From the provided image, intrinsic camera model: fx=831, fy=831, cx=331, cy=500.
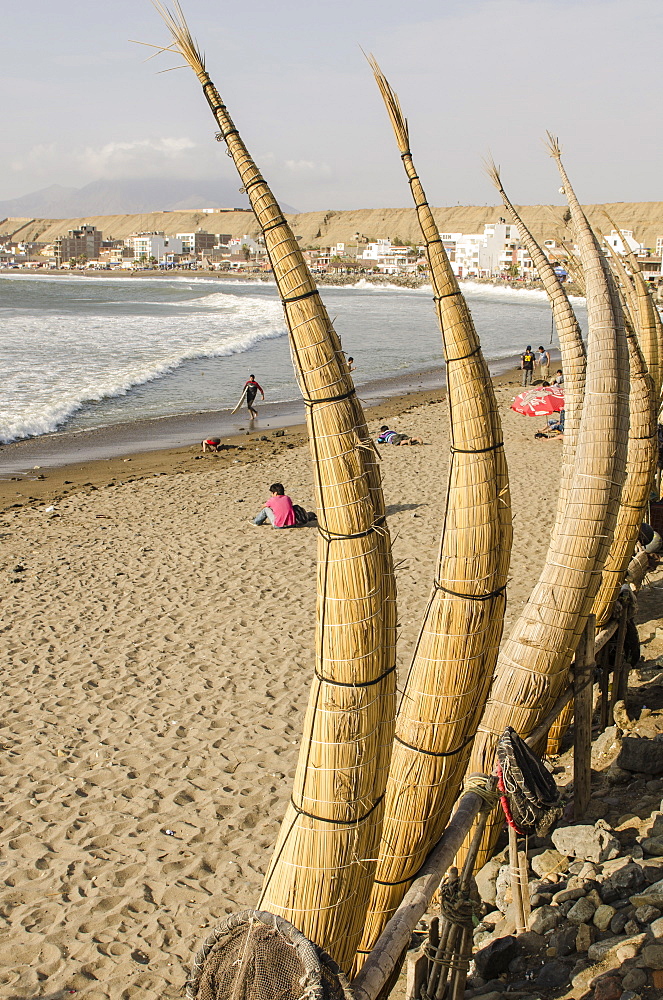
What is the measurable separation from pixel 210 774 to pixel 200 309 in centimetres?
5225

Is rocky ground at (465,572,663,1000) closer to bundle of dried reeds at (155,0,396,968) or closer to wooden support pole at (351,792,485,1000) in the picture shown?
wooden support pole at (351,792,485,1000)

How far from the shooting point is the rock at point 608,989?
2.94m

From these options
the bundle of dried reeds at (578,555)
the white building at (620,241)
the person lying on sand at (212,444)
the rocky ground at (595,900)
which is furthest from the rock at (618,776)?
the person lying on sand at (212,444)

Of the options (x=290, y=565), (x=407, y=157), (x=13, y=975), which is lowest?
(x=13, y=975)

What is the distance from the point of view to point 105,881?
4312 millimetres

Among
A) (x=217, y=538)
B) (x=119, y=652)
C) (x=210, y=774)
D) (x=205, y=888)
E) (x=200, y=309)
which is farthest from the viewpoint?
(x=200, y=309)

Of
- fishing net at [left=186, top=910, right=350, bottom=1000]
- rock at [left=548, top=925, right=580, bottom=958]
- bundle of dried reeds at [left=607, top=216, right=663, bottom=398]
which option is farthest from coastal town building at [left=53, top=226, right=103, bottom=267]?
fishing net at [left=186, top=910, right=350, bottom=1000]

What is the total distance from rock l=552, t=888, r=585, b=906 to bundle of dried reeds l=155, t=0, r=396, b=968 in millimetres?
1458

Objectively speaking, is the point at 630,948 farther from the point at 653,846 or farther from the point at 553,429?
the point at 553,429

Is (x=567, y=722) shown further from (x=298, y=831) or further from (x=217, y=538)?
(x=217, y=538)

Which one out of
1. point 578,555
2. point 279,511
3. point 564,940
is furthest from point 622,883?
point 279,511

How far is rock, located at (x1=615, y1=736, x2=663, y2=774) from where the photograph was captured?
462 cm

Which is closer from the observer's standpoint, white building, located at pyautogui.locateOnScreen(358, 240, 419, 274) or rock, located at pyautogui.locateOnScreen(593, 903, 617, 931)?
rock, located at pyautogui.locateOnScreen(593, 903, 617, 931)

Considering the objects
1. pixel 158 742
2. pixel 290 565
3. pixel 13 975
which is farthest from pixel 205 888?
pixel 290 565
